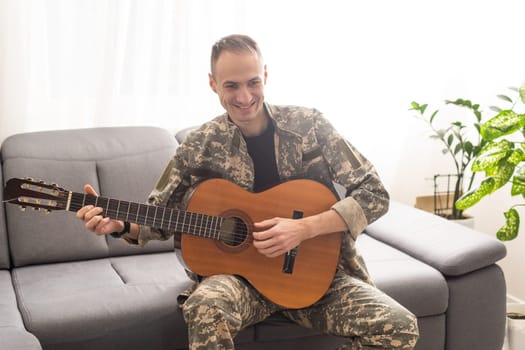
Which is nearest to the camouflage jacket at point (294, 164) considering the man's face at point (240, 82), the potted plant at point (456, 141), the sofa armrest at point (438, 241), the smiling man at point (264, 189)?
the smiling man at point (264, 189)

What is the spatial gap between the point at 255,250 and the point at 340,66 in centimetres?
154

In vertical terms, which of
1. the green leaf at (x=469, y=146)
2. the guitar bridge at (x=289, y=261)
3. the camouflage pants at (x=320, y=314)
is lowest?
the camouflage pants at (x=320, y=314)

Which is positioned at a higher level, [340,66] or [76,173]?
[340,66]

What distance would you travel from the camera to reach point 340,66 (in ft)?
11.0

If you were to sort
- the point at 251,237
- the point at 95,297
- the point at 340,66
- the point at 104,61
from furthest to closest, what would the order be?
the point at 340,66, the point at 104,61, the point at 95,297, the point at 251,237

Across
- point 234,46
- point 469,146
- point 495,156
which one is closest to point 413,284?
point 495,156

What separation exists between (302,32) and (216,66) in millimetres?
1228

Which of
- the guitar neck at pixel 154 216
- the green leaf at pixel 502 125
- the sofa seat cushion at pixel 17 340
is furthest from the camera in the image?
the green leaf at pixel 502 125

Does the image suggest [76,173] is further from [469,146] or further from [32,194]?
[469,146]

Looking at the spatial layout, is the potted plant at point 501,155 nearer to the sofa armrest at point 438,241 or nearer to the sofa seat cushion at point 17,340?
the sofa armrest at point 438,241

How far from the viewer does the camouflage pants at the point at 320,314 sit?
188 centimetres

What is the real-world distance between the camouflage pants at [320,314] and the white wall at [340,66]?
4.21 feet

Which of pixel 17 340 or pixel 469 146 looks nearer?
pixel 17 340

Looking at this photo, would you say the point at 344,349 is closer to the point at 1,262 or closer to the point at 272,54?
the point at 1,262
